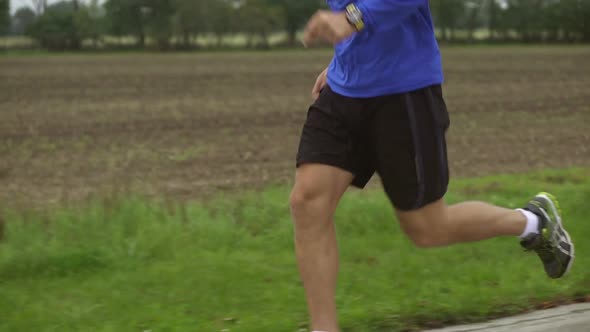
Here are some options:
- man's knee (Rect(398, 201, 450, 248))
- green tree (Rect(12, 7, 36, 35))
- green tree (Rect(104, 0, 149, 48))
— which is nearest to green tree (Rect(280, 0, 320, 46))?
green tree (Rect(104, 0, 149, 48))

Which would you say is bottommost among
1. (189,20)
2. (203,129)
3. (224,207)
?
(203,129)

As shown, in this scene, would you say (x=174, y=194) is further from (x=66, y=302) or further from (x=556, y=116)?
(x=556, y=116)

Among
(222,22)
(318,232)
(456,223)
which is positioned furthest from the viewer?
(222,22)

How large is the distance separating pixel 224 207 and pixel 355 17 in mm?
3764

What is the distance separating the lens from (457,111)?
17.4 m

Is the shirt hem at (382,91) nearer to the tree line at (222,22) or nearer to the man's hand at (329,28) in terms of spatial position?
the man's hand at (329,28)

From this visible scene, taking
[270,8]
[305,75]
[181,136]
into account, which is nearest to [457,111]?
[181,136]

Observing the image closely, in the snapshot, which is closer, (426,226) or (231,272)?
(426,226)

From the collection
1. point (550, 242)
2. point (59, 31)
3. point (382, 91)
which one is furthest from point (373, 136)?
point (59, 31)

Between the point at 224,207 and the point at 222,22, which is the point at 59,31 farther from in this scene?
the point at 224,207

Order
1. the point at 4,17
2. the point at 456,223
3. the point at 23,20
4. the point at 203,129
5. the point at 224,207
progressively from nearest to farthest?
1. the point at 456,223
2. the point at 224,207
3. the point at 203,129
4. the point at 4,17
5. the point at 23,20

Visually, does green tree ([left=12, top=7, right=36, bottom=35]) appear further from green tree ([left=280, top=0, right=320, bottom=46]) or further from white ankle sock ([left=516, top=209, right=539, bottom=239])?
white ankle sock ([left=516, top=209, right=539, bottom=239])

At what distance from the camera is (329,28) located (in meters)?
2.76

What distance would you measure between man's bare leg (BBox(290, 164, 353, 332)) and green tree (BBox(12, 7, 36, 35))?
6011 cm
